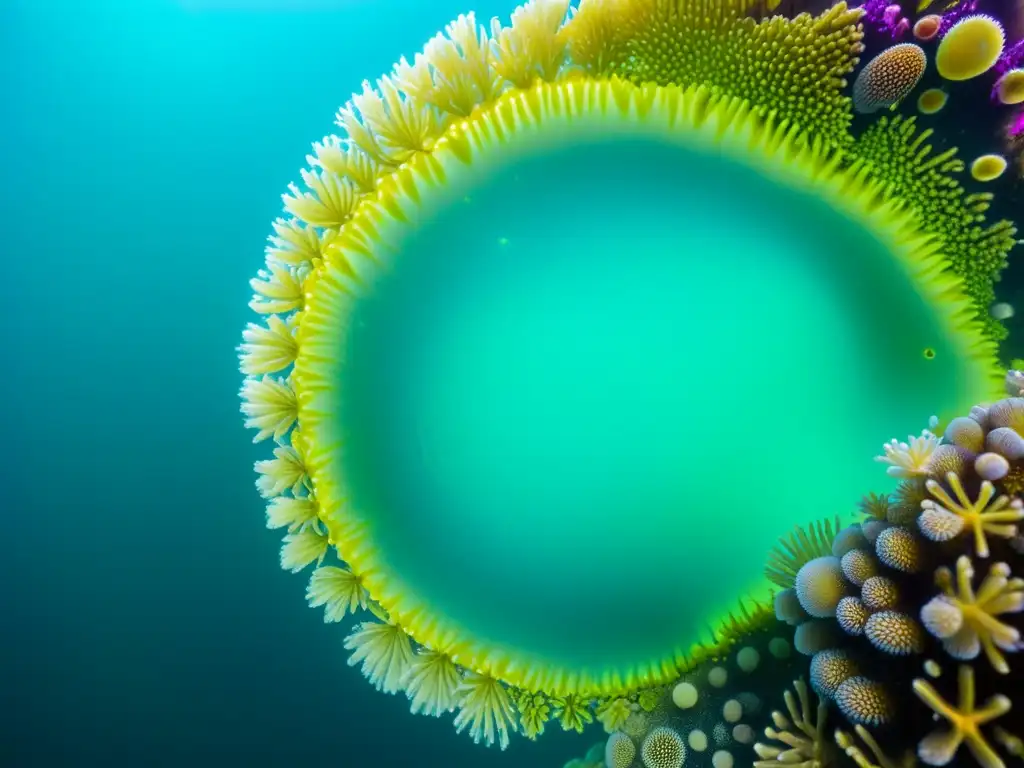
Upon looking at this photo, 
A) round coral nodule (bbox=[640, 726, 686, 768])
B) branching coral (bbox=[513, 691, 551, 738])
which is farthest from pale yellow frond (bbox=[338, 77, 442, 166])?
round coral nodule (bbox=[640, 726, 686, 768])

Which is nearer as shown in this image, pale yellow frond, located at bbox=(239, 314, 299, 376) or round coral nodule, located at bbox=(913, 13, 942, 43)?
round coral nodule, located at bbox=(913, 13, 942, 43)

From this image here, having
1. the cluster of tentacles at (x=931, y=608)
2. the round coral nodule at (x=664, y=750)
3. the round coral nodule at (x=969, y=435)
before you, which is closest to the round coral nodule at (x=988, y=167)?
the cluster of tentacles at (x=931, y=608)

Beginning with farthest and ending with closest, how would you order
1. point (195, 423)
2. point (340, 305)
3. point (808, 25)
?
point (195, 423)
point (340, 305)
point (808, 25)

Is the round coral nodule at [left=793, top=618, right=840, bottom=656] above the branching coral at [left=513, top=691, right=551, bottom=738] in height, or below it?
above

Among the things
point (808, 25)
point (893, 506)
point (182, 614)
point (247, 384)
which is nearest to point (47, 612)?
point (182, 614)

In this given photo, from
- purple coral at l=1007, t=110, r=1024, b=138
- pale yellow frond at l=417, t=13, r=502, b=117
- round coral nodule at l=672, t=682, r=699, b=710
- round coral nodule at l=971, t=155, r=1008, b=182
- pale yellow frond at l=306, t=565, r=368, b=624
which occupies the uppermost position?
purple coral at l=1007, t=110, r=1024, b=138

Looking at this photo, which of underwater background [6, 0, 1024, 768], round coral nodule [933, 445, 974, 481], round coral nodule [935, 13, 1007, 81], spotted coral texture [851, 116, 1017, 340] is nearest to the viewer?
round coral nodule [933, 445, 974, 481]

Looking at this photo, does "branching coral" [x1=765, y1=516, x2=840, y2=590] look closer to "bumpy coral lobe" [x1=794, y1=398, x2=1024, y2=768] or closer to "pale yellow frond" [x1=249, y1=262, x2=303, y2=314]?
"bumpy coral lobe" [x1=794, y1=398, x2=1024, y2=768]

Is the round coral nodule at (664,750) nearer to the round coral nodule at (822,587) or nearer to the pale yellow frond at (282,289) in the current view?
the round coral nodule at (822,587)

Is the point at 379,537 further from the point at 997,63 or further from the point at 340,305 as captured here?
the point at 997,63
